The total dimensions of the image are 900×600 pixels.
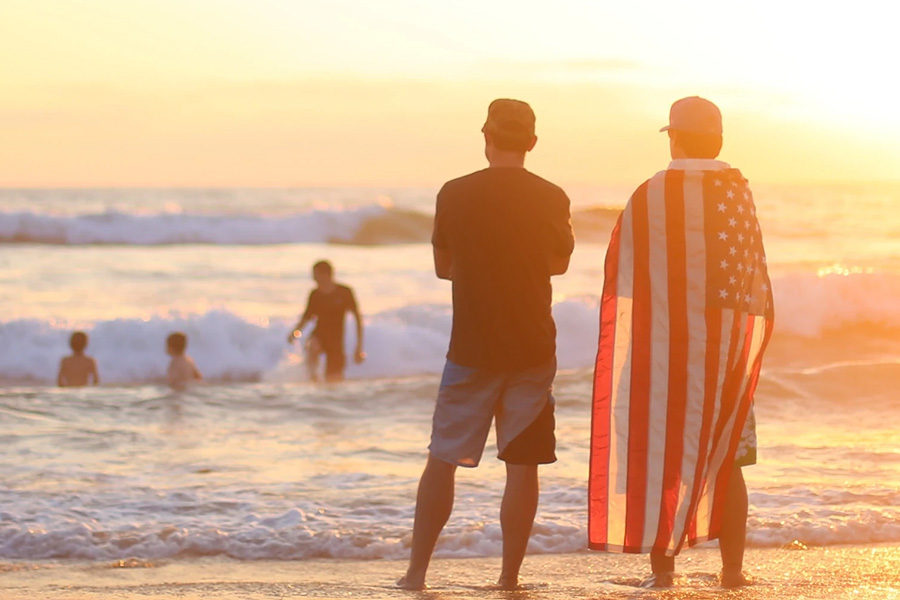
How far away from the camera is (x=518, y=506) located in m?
4.33

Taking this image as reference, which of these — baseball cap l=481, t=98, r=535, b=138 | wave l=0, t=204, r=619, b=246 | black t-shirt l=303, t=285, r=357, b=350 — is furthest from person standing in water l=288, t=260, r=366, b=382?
wave l=0, t=204, r=619, b=246

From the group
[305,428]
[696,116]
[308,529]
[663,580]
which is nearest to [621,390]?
[663,580]

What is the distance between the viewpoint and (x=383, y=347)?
17250mm

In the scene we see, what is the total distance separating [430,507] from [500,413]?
44 centimetres

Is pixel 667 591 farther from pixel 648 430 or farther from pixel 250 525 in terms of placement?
pixel 250 525

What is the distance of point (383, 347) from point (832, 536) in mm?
11668

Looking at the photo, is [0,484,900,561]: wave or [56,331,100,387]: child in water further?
[56,331,100,387]: child in water

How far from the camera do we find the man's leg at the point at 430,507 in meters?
4.32

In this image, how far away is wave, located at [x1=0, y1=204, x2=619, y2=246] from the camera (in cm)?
3478

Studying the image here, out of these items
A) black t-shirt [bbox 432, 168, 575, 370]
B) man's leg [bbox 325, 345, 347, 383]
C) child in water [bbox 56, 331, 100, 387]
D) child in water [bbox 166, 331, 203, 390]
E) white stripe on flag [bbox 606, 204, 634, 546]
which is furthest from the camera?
man's leg [bbox 325, 345, 347, 383]

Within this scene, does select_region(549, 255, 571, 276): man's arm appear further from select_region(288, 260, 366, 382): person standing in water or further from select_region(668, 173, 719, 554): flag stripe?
select_region(288, 260, 366, 382): person standing in water

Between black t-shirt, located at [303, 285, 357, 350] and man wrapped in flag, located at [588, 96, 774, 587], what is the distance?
7.75m

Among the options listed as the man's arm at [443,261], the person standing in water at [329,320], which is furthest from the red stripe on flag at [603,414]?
the person standing in water at [329,320]

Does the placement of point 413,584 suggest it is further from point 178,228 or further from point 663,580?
point 178,228
